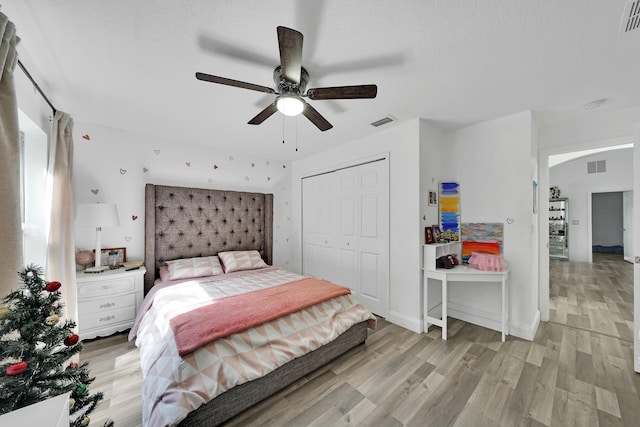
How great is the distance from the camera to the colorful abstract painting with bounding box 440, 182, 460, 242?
9.41ft

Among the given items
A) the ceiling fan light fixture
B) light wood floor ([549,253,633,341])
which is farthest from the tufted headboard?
light wood floor ([549,253,633,341])

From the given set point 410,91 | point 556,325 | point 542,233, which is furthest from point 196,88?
point 556,325

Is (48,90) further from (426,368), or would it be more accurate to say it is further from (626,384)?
(626,384)

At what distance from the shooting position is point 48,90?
1881mm

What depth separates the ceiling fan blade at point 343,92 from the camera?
145 centimetres

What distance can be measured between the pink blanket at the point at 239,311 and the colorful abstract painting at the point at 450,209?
153 cm

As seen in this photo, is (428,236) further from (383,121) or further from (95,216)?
(95,216)

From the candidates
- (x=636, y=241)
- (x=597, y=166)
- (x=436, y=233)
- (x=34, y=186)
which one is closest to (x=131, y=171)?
(x=34, y=186)

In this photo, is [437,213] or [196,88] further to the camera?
[437,213]

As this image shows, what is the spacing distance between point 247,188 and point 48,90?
2181 millimetres

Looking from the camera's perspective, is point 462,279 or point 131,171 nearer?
point 462,279

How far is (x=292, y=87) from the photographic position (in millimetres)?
1506

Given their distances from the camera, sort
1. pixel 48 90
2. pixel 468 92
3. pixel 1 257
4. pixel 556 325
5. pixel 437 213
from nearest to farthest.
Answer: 1. pixel 1 257
2. pixel 48 90
3. pixel 468 92
4. pixel 556 325
5. pixel 437 213

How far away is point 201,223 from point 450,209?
126 inches
